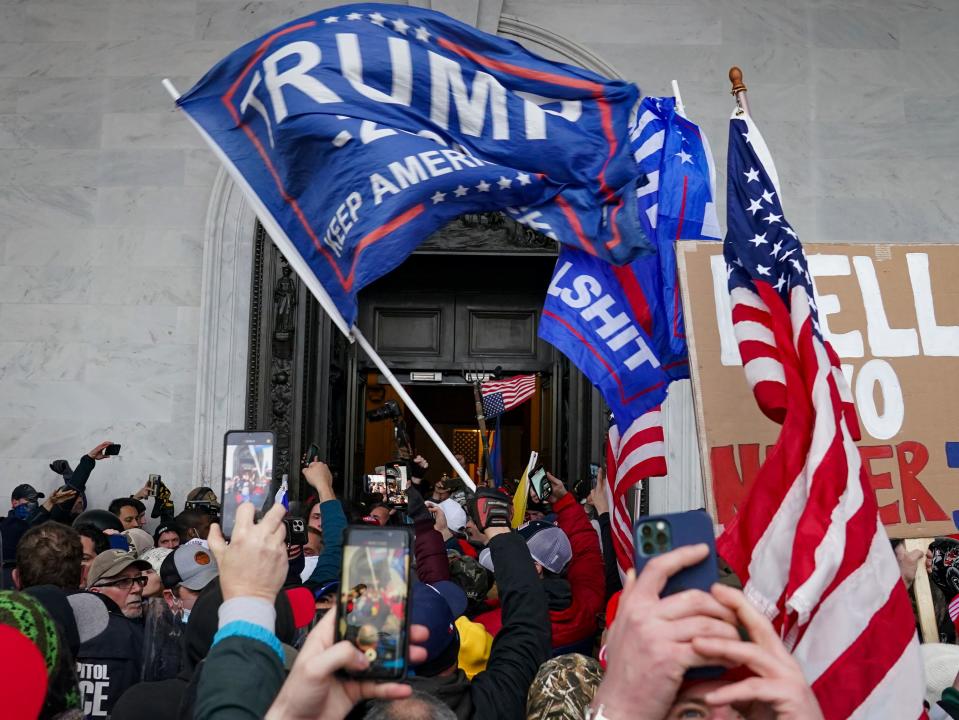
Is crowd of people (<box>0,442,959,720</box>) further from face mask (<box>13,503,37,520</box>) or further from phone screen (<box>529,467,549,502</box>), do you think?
face mask (<box>13,503,37,520</box>)

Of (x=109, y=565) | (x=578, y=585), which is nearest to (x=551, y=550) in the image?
(x=578, y=585)

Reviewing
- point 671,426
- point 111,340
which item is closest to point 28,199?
point 111,340

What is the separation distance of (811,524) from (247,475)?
1696 mm

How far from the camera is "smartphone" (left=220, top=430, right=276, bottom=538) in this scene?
2.93 meters

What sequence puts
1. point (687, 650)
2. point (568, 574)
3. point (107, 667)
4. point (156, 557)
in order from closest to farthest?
point (687, 650), point (107, 667), point (568, 574), point (156, 557)

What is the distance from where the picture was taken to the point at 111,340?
11188 mm

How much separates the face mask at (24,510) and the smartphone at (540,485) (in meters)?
4.76

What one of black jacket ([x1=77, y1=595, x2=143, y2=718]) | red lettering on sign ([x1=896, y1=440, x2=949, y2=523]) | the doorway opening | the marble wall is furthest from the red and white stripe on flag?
the doorway opening

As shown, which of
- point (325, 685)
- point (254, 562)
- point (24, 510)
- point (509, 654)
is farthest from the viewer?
point (24, 510)

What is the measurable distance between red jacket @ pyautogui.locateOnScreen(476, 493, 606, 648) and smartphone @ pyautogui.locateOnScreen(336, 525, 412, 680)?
2711 millimetres

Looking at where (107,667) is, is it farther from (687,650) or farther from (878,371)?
(878,371)

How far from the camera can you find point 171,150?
1141 centimetres

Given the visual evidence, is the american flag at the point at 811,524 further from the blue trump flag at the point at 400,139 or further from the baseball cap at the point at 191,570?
the baseball cap at the point at 191,570

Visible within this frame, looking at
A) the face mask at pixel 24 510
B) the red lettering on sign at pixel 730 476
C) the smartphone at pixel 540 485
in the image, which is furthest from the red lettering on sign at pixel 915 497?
the face mask at pixel 24 510
